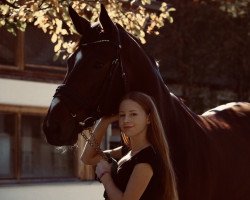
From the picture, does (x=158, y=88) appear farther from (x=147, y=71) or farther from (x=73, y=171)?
(x=73, y=171)

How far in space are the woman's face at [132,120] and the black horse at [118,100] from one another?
10 centimetres

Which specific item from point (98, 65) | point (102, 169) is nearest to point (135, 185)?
point (102, 169)

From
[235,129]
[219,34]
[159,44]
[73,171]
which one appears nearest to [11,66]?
[73,171]

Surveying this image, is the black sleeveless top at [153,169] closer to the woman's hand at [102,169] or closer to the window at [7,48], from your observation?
the woman's hand at [102,169]

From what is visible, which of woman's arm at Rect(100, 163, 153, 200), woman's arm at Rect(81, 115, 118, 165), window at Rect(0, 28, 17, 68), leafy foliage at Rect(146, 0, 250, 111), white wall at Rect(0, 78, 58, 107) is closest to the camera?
woman's arm at Rect(100, 163, 153, 200)

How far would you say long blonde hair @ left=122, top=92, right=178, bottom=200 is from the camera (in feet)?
12.9

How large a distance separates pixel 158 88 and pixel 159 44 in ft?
52.7

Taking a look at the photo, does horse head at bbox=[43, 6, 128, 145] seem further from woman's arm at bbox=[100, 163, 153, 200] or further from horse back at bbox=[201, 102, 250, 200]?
horse back at bbox=[201, 102, 250, 200]

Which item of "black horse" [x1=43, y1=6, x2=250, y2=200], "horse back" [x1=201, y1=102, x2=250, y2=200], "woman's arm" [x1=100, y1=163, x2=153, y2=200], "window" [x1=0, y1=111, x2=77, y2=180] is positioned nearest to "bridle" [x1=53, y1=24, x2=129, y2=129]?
"black horse" [x1=43, y1=6, x2=250, y2=200]

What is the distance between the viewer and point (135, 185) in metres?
3.88

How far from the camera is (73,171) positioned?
1703 cm

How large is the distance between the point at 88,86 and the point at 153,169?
615 mm

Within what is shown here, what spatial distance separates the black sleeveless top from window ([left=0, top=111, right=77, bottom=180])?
38.9 ft

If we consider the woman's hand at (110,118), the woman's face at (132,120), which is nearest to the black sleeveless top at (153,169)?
the woman's face at (132,120)
